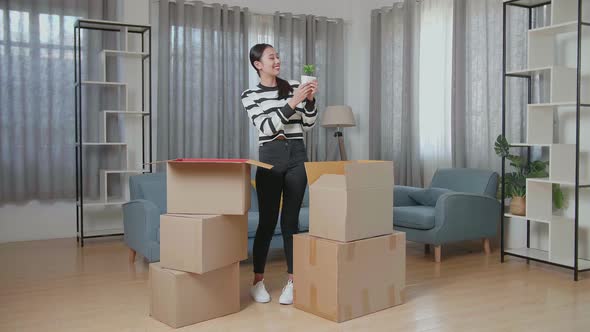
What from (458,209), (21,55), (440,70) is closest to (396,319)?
(458,209)

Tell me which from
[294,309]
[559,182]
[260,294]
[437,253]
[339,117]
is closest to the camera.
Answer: [294,309]

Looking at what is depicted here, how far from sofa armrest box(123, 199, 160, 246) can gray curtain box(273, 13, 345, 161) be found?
2386 mm

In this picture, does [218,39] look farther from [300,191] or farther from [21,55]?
[300,191]

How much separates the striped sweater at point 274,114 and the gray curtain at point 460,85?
2.25 m

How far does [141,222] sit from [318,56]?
303cm

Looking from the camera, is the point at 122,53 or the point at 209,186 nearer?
the point at 209,186

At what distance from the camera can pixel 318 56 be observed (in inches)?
244

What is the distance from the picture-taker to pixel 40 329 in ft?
8.93

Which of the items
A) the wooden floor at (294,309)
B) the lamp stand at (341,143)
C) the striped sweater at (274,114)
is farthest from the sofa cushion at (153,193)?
the lamp stand at (341,143)

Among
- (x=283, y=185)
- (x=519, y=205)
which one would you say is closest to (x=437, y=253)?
(x=519, y=205)

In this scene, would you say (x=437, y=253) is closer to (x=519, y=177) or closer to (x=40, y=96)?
(x=519, y=177)

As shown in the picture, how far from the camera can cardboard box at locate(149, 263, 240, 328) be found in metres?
2.72

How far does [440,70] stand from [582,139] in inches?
63.4

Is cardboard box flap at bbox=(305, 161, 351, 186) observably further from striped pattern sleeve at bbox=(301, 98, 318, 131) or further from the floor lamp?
the floor lamp
